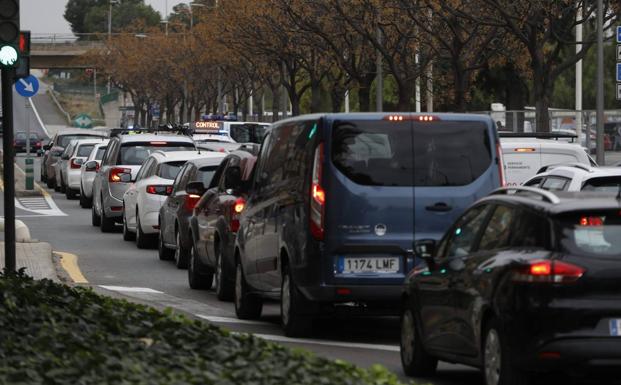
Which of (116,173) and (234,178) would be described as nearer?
(234,178)

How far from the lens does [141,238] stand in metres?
27.5

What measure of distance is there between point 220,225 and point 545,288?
8917 millimetres

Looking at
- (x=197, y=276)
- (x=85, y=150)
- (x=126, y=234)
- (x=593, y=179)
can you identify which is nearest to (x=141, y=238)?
(x=126, y=234)

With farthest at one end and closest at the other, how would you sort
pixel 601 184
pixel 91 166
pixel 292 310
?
pixel 91 166 → pixel 601 184 → pixel 292 310

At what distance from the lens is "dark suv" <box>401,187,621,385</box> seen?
10.1m

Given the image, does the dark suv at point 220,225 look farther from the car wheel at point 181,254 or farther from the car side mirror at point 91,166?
Answer: the car side mirror at point 91,166

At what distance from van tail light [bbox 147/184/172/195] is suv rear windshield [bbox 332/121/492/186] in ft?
40.8

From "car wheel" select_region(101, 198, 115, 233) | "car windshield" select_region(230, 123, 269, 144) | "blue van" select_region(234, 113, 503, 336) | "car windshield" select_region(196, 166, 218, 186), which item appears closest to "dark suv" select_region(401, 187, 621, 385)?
"blue van" select_region(234, 113, 503, 336)

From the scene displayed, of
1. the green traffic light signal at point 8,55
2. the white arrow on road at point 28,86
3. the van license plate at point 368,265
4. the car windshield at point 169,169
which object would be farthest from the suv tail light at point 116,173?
the van license plate at point 368,265

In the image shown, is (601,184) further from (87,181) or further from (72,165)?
(72,165)

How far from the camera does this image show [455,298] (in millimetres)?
11406

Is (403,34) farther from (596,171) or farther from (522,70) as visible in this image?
(596,171)

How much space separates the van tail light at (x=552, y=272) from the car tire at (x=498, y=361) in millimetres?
452

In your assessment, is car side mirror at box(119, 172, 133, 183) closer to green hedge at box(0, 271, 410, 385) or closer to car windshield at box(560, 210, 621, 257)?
green hedge at box(0, 271, 410, 385)
